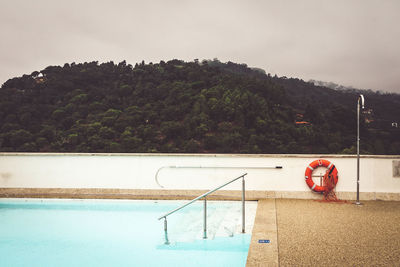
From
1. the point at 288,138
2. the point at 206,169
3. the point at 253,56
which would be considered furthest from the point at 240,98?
the point at 206,169

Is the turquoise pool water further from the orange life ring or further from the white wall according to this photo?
the orange life ring

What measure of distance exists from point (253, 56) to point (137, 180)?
40.4 metres

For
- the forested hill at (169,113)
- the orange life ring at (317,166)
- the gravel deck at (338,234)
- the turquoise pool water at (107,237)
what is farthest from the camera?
the forested hill at (169,113)

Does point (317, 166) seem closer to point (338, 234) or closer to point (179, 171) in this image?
point (338, 234)

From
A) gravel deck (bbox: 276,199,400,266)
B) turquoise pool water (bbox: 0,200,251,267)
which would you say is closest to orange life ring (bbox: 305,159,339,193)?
gravel deck (bbox: 276,199,400,266)

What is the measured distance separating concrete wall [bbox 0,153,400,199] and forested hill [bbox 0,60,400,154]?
18.0 metres

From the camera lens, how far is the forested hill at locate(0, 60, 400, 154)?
948 inches

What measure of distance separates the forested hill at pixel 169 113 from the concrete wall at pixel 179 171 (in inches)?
710

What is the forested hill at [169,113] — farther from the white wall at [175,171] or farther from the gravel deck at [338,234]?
the gravel deck at [338,234]

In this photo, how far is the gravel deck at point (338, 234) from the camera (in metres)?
2.36

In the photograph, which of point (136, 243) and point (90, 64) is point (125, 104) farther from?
point (136, 243)

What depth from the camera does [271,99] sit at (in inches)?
1081

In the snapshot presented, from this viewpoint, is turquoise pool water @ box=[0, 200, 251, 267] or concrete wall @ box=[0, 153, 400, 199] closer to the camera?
turquoise pool water @ box=[0, 200, 251, 267]

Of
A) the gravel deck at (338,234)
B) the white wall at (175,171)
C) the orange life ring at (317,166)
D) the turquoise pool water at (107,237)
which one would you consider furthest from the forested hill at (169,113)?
the turquoise pool water at (107,237)
